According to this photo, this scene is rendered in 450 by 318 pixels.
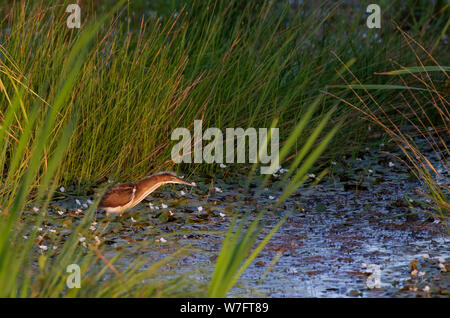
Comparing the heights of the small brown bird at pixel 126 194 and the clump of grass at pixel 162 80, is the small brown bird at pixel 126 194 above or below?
below

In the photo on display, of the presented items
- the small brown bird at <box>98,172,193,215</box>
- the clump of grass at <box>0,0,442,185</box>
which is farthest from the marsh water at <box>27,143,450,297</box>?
the clump of grass at <box>0,0,442,185</box>

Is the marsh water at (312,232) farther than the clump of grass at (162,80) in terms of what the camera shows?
No

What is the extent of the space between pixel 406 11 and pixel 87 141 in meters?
5.80

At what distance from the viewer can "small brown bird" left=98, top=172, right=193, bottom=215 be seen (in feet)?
18.4

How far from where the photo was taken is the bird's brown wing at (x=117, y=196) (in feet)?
18.3

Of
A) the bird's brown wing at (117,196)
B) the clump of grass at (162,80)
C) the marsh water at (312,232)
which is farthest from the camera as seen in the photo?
the clump of grass at (162,80)

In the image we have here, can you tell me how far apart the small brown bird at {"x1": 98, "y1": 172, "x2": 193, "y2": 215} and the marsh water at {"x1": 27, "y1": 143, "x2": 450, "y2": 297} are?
13 cm

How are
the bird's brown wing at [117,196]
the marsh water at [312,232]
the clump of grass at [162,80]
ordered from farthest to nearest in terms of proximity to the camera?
the clump of grass at [162,80] → the bird's brown wing at [117,196] → the marsh water at [312,232]

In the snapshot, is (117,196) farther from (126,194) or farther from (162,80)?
(162,80)

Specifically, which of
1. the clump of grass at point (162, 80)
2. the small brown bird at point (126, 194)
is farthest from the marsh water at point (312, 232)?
the clump of grass at point (162, 80)

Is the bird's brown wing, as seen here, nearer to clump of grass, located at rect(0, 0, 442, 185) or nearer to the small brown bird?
the small brown bird

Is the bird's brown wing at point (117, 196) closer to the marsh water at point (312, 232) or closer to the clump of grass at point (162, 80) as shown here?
the marsh water at point (312, 232)
